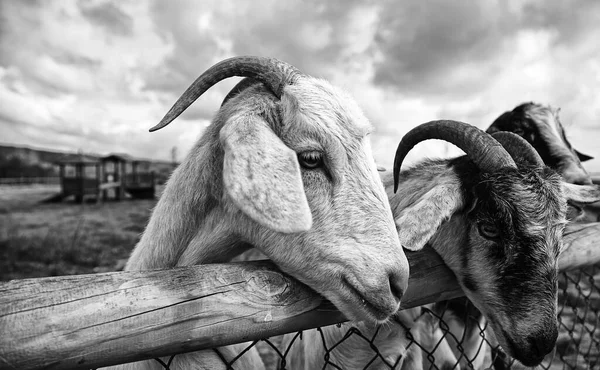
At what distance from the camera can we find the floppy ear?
1.30 metres

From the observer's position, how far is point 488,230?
7.00 ft

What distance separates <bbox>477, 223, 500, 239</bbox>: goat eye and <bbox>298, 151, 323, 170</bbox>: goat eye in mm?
1047

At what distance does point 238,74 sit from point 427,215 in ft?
3.51

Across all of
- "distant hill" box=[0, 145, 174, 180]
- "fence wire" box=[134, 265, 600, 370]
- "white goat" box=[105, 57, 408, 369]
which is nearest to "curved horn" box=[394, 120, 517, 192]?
"white goat" box=[105, 57, 408, 369]

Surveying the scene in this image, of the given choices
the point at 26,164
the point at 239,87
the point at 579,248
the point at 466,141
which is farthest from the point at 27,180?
the point at 579,248

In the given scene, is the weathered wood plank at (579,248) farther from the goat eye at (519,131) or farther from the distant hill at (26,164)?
the distant hill at (26,164)

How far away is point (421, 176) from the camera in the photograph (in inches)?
109

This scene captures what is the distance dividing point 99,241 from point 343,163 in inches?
476

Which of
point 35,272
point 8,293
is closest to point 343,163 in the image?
Answer: point 8,293

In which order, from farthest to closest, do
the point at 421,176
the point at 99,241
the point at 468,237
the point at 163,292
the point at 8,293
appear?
the point at 99,241, the point at 421,176, the point at 468,237, the point at 163,292, the point at 8,293

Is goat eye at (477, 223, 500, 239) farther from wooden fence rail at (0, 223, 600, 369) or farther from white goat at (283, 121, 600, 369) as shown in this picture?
wooden fence rail at (0, 223, 600, 369)

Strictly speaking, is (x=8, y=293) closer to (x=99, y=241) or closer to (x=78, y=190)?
(x=99, y=241)

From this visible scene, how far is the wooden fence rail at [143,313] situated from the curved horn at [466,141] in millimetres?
1306

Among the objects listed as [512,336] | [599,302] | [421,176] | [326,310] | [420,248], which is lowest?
[599,302]
